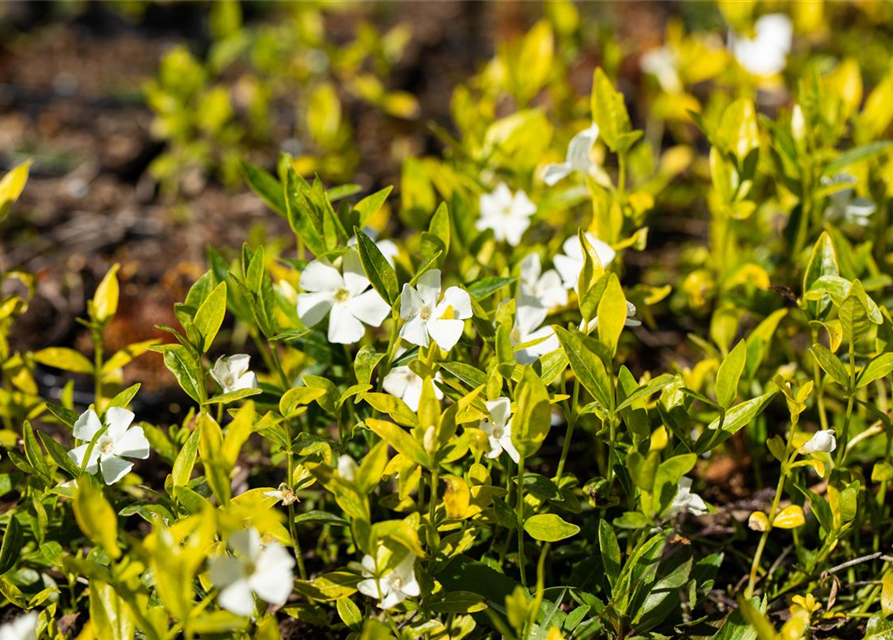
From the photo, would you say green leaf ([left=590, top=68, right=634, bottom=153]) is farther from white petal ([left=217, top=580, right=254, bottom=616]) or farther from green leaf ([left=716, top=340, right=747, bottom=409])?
white petal ([left=217, top=580, right=254, bottom=616])

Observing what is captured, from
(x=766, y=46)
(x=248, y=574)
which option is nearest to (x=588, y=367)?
(x=248, y=574)

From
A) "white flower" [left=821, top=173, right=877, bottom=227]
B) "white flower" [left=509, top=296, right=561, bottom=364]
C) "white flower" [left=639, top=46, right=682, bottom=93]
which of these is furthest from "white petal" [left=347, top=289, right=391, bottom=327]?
"white flower" [left=639, top=46, right=682, bottom=93]

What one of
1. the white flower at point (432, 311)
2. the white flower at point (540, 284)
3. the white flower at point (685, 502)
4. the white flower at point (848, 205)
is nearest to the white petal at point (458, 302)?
the white flower at point (432, 311)

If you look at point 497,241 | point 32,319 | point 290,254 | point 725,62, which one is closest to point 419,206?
point 497,241

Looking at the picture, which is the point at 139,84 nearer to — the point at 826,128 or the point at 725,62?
the point at 725,62

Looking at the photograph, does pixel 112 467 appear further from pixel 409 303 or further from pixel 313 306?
pixel 409 303

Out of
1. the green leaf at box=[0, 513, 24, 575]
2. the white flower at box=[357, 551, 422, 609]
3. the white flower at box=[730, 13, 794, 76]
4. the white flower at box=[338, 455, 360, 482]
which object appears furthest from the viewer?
the white flower at box=[730, 13, 794, 76]
